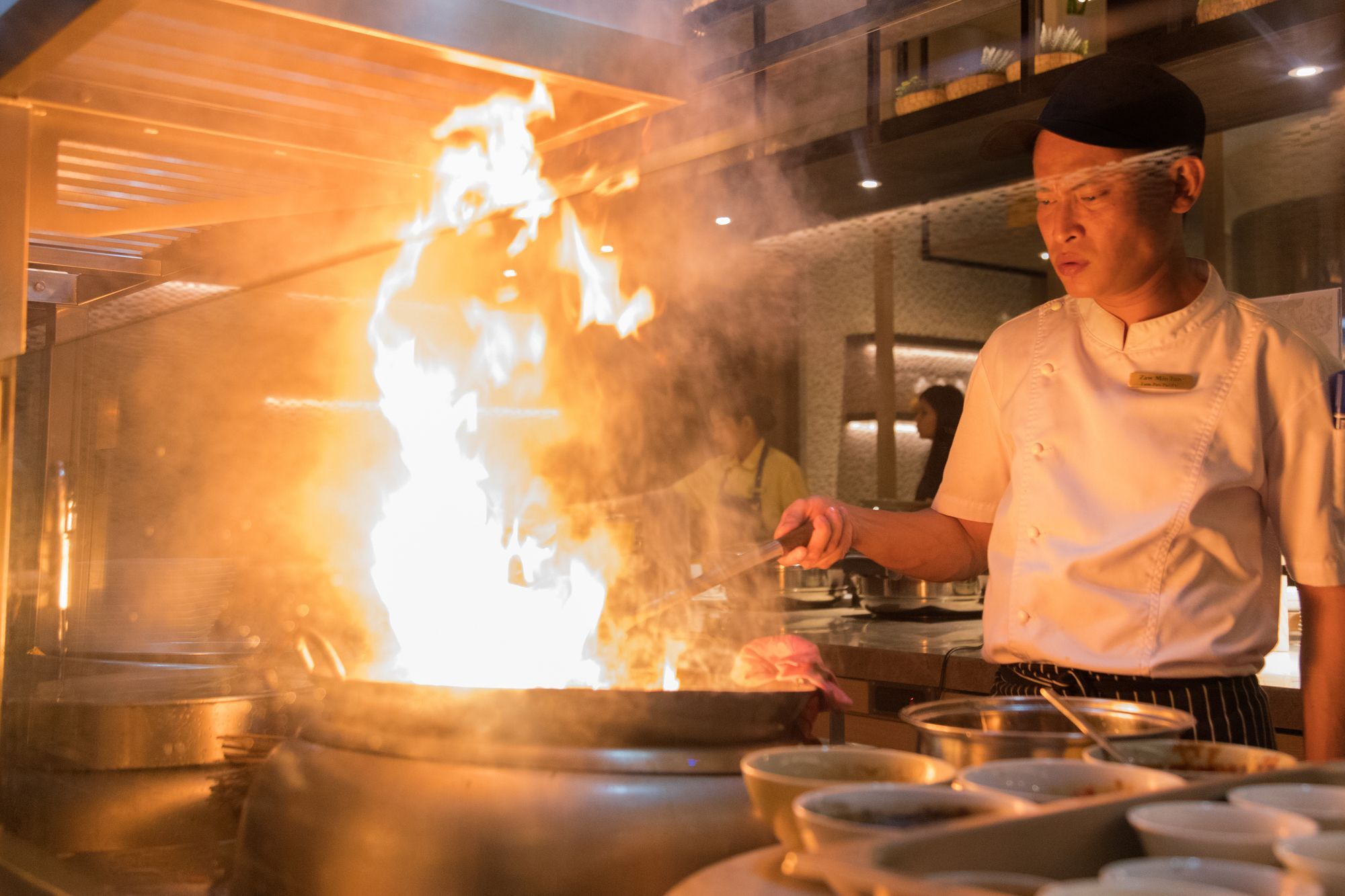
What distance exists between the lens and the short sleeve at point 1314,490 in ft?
5.02

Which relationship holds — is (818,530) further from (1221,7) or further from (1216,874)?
(1221,7)

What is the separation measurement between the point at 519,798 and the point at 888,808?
1.60 feet

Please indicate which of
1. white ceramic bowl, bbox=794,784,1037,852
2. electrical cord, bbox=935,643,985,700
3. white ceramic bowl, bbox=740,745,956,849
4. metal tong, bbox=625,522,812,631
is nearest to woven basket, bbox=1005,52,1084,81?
electrical cord, bbox=935,643,985,700

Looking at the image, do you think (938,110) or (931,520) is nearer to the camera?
(931,520)

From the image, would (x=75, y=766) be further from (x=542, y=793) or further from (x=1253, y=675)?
(x=1253, y=675)

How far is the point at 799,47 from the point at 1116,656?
0.99m

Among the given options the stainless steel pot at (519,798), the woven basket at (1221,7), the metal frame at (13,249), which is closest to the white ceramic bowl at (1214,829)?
the stainless steel pot at (519,798)

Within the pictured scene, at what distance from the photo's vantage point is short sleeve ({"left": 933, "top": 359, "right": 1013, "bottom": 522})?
6.14 feet

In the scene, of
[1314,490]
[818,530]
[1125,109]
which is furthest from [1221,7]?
[818,530]

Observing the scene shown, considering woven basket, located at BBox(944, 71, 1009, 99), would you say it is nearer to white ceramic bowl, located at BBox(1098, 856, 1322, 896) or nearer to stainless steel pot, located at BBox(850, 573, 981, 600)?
stainless steel pot, located at BBox(850, 573, 981, 600)

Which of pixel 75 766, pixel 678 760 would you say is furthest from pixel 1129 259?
pixel 75 766

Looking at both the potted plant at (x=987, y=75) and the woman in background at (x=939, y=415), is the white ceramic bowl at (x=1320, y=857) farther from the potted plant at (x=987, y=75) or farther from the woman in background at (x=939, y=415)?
the woman in background at (x=939, y=415)

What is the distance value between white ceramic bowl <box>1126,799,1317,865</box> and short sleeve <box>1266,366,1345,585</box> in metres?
1.03

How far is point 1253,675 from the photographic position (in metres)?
1.61
